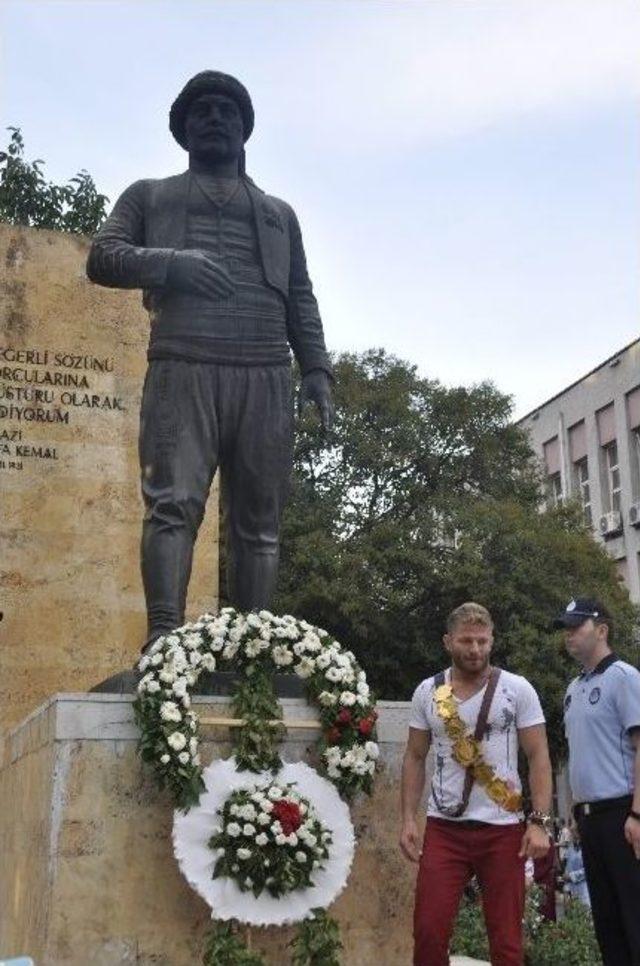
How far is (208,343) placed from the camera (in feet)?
20.7

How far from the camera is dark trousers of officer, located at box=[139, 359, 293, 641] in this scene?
607 centimetres

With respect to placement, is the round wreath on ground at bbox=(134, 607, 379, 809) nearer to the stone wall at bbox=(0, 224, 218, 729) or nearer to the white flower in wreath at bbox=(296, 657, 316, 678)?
the white flower in wreath at bbox=(296, 657, 316, 678)

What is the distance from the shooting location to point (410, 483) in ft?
83.7

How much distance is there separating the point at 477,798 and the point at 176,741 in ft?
4.44

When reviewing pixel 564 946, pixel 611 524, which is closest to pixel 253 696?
pixel 564 946

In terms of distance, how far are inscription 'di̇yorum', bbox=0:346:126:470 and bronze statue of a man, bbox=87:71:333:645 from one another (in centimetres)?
600

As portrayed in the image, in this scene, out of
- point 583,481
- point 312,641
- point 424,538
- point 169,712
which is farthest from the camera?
point 583,481

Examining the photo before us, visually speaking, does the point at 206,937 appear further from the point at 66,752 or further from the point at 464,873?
the point at 464,873

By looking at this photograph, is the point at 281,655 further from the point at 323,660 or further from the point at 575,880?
the point at 575,880

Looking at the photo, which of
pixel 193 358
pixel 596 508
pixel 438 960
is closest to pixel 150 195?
pixel 193 358

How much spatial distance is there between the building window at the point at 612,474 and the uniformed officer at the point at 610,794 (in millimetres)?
30079

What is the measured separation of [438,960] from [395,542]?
62.3 feet

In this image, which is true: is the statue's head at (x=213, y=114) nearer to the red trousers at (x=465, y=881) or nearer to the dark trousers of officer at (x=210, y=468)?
the dark trousers of officer at (x=210, y=468)

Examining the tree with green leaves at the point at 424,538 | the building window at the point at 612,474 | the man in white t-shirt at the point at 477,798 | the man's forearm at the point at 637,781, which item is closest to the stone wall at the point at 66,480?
the man in white t-shirt at the point at 477,798
